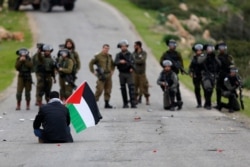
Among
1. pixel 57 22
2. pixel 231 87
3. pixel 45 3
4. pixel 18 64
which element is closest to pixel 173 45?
pixel 231 87

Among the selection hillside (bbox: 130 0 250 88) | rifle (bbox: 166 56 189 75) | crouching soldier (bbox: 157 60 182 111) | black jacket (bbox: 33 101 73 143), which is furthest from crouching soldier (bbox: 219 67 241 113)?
hillside (bbox: 130 0 250 88)

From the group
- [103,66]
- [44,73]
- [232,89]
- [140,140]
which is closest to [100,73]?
[103,66]

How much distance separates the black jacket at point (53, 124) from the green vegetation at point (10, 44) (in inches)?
597

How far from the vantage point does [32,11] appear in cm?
6062

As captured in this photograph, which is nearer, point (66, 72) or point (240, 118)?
point (240, 118)

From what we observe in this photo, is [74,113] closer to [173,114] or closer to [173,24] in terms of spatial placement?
[173,114]

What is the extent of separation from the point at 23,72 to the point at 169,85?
419cm

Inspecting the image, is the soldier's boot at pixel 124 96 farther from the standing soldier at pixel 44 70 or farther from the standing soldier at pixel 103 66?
the standing soldier at pixel 44 70

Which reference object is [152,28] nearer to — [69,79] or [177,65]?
[177,65]

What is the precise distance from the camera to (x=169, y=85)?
2475cm

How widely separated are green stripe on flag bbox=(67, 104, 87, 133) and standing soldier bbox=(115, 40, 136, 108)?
6.86m

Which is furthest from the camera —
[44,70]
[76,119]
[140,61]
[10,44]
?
[10,44]

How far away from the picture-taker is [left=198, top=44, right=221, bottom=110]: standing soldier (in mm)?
24562

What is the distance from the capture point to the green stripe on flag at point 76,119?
1786 centimetres
